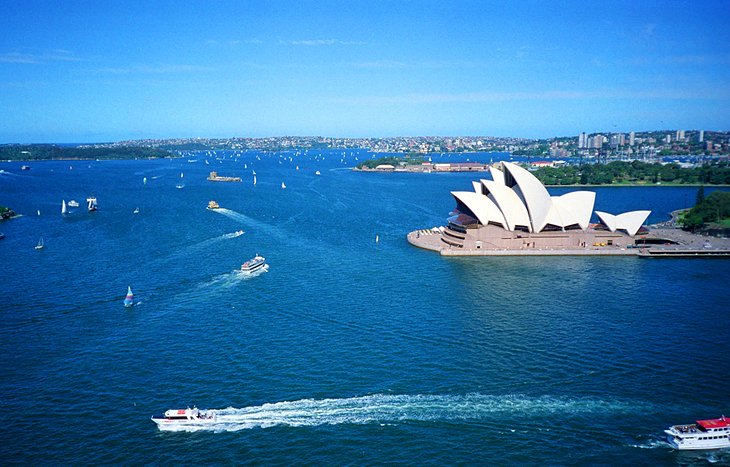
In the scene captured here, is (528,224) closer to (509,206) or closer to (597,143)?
(509,206)

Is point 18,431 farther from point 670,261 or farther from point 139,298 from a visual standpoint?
point 670,261

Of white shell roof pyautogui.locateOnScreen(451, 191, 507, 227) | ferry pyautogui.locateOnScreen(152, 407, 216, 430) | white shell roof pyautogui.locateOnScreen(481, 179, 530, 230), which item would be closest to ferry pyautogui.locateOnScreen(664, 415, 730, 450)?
ferry pyautogui.locateOnScreen(152, 407, 216, 430)

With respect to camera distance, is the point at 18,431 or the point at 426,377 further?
the point at 426,377

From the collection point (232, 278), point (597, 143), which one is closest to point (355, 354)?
point (232, 278)

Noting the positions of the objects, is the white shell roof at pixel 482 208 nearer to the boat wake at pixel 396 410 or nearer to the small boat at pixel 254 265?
the small boat at pixel 254 265

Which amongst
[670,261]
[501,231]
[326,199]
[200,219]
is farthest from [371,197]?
[670,261]

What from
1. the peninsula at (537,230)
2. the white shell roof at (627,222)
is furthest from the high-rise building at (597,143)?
the peninsula at (537,230)
